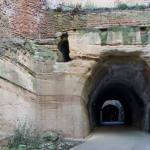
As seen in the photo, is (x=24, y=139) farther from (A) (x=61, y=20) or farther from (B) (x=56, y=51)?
(A) (x=61, y=20)

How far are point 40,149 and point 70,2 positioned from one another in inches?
173

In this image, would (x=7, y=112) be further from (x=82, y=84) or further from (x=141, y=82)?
(x=141, y=82)

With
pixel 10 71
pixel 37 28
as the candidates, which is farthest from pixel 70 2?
pixel 10 71

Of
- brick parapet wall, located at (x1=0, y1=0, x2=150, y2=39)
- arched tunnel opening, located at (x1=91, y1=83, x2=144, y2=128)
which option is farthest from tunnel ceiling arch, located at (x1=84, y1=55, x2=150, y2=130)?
brick parapet wall, located at (x1=0, y1=0, x2=150, y2=39)

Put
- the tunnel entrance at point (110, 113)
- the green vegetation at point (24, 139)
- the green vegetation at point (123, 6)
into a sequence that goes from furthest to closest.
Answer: the tunnel entrance at point (110, 113) < the green vegetation at point (123, 6) < the green vegetation at point (24, 139)

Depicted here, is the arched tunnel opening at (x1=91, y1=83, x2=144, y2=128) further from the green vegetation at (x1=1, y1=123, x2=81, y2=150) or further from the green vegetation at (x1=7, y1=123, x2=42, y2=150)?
the green vegetation at (x1=7, y1=123, x2=42, y2=150)

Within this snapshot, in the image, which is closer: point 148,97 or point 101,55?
point 101,55

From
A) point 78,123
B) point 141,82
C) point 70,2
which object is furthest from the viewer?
point 141,82

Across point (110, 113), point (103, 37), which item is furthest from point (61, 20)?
point (110, 113)

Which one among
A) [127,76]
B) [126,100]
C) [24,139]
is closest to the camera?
[24,139]

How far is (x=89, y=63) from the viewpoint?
981 cm

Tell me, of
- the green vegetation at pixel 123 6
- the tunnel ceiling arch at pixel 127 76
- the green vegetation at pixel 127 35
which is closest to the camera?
the green vegetation at pixel 127 35

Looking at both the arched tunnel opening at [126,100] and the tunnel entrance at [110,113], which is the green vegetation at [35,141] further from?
the tunnel entrance at [110,113]

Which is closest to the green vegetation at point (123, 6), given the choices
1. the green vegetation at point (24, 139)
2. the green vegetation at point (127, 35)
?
the green vegetation at point (127, 35)
